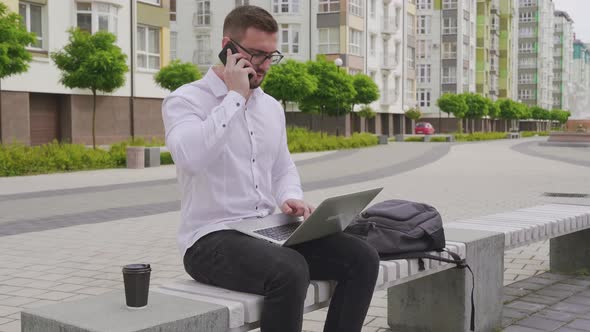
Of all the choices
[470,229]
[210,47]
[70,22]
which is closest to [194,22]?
[210,47]

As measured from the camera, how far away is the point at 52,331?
275 cm

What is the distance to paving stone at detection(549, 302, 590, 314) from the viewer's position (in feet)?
17.6

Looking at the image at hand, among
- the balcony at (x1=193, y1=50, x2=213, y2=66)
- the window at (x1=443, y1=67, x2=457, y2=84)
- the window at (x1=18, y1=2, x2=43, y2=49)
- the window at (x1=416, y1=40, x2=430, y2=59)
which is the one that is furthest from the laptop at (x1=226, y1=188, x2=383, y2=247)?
the window at (x1=443, y1=67, x2=457, y2=84)

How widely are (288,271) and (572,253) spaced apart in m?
4.37

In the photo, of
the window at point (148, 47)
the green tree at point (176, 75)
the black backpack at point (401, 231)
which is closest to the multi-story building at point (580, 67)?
the window at point (148, 47)

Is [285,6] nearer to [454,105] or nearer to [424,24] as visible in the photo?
[454,105]

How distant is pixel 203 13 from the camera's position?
182ft

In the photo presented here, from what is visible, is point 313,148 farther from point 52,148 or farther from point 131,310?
point 131,310

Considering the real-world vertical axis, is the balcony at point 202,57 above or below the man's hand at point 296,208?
above

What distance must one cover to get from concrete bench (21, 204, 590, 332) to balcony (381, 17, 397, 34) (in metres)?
57.9

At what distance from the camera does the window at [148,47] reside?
37.3m

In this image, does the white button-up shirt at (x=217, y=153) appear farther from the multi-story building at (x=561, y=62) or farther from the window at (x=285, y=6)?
the multi-story building at (x=561, y=62)

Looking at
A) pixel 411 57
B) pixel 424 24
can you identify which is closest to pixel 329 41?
pixel 411 57

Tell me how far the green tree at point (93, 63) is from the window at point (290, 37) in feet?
109
